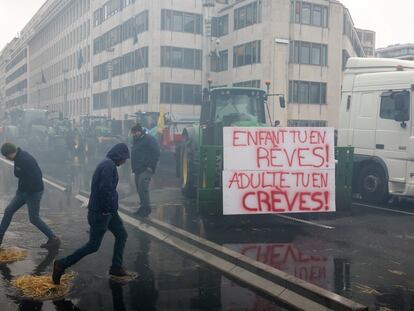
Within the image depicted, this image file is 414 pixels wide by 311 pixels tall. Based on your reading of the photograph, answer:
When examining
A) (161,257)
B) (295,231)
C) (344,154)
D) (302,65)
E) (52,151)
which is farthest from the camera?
(302,65)

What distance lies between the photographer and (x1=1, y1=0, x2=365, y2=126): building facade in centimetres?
4112

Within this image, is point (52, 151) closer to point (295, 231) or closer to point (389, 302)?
point (295, 231)

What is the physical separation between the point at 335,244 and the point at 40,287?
4.72 metres

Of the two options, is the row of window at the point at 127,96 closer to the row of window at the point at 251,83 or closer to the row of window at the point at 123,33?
the row of window at the point at 123,33

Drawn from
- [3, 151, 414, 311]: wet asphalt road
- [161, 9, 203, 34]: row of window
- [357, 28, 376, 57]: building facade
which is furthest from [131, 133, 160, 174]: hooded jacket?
[357, 28, 376, 57]: building facade

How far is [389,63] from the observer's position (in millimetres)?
12828

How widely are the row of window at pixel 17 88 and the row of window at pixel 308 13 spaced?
73115mm

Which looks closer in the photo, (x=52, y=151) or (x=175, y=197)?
(x=175, y=197)

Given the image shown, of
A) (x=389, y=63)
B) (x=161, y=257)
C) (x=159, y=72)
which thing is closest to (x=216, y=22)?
(x=159, y=72)

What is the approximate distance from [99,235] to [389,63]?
961 centimetres

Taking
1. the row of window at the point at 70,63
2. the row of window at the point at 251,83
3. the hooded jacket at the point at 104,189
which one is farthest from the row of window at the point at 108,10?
the hooded jacket at the point at 104,189

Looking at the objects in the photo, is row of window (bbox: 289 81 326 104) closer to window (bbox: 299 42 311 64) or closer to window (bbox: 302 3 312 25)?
window (bbox: 299 42 311 64)

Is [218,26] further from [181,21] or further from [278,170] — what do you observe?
[278,170]

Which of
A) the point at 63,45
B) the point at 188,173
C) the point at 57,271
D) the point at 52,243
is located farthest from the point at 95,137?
the point at 63,45
